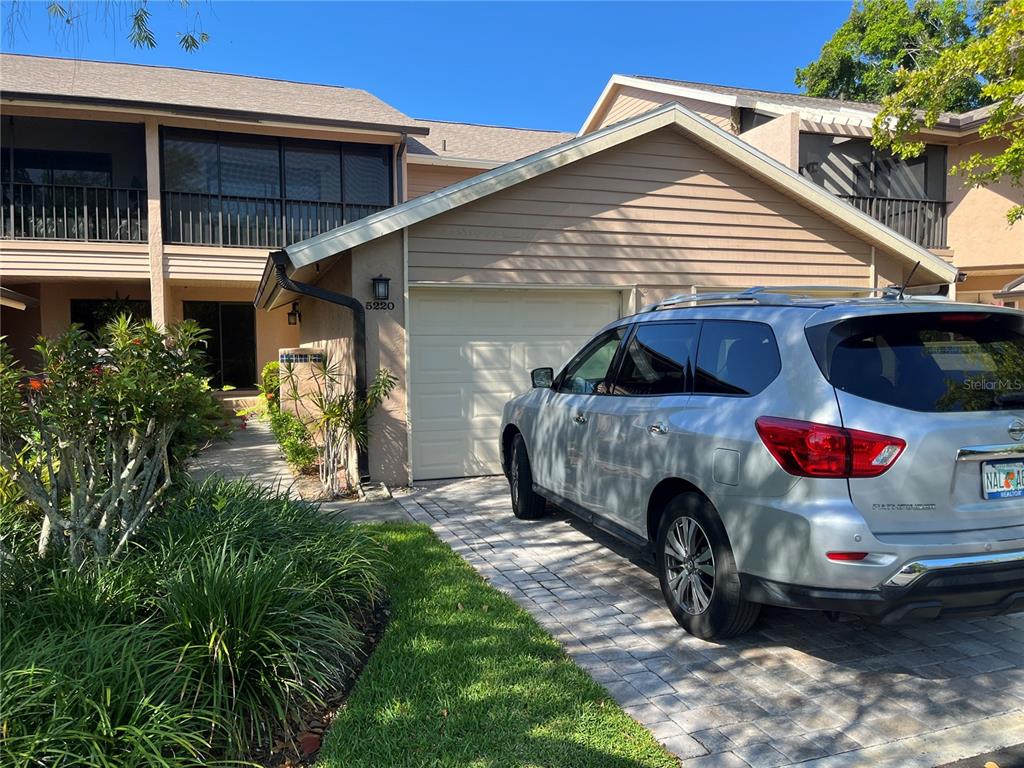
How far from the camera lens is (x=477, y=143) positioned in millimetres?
18484

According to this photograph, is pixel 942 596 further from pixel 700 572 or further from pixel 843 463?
pixel 700 572

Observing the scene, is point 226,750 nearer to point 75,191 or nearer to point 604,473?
point 604,473

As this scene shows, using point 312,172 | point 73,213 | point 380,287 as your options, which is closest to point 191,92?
point 312,172

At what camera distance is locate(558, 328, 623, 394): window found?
5465mm

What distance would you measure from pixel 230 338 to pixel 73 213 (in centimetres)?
453

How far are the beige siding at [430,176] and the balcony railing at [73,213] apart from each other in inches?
230

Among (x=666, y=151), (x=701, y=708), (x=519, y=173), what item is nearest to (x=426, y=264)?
(x=519, y=173)

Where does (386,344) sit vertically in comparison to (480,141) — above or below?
below

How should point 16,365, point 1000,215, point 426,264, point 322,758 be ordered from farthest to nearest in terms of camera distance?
point 1000,215
point 426,264
point 16,365
point 322,758

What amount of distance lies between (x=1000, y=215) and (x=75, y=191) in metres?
19.7

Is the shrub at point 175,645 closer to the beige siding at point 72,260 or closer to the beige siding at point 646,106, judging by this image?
the beige siding at point 72,260

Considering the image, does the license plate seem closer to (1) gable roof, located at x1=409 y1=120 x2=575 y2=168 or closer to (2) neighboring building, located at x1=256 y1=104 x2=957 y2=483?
(2) neighboring building, located at x1=256 y1=104 x2=957 y2=483

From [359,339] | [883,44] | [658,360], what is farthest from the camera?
[883,44]

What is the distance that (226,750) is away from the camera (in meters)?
2.93
